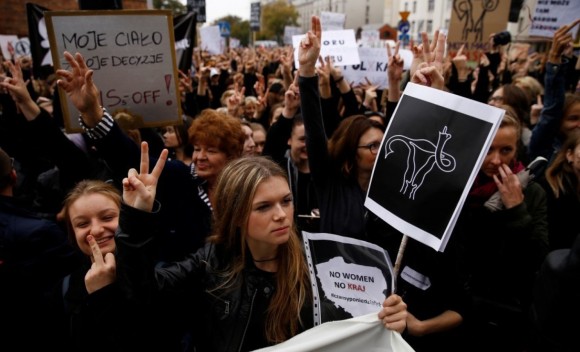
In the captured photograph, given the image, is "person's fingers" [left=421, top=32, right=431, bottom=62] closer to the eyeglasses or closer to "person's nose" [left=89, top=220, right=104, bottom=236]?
the eyeglasses

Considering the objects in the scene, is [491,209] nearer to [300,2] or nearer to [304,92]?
[304,92]

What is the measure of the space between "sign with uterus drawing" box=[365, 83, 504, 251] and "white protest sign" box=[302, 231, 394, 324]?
0.19 metres

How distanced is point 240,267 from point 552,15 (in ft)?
20.0

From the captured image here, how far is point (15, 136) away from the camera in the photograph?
4344 millimetres

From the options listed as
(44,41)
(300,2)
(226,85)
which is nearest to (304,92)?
(44,41)

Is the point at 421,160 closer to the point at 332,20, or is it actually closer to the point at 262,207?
the point at 262,207

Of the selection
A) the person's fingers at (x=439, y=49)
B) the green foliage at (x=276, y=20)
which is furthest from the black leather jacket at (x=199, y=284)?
the green foliage at (x=276, y=20)

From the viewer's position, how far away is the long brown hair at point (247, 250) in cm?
172

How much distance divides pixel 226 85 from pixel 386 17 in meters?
59.4

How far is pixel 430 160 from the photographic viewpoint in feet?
5.49

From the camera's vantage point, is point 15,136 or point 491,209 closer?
point 491,209

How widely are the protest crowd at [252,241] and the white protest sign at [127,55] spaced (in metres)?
0.17

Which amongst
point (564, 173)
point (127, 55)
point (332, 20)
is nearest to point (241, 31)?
point (332, 20)

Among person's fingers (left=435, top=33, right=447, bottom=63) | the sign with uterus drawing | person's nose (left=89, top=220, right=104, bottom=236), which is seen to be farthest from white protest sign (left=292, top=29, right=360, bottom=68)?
person's nose (left=89, top=220, right=104, bottom=236)
